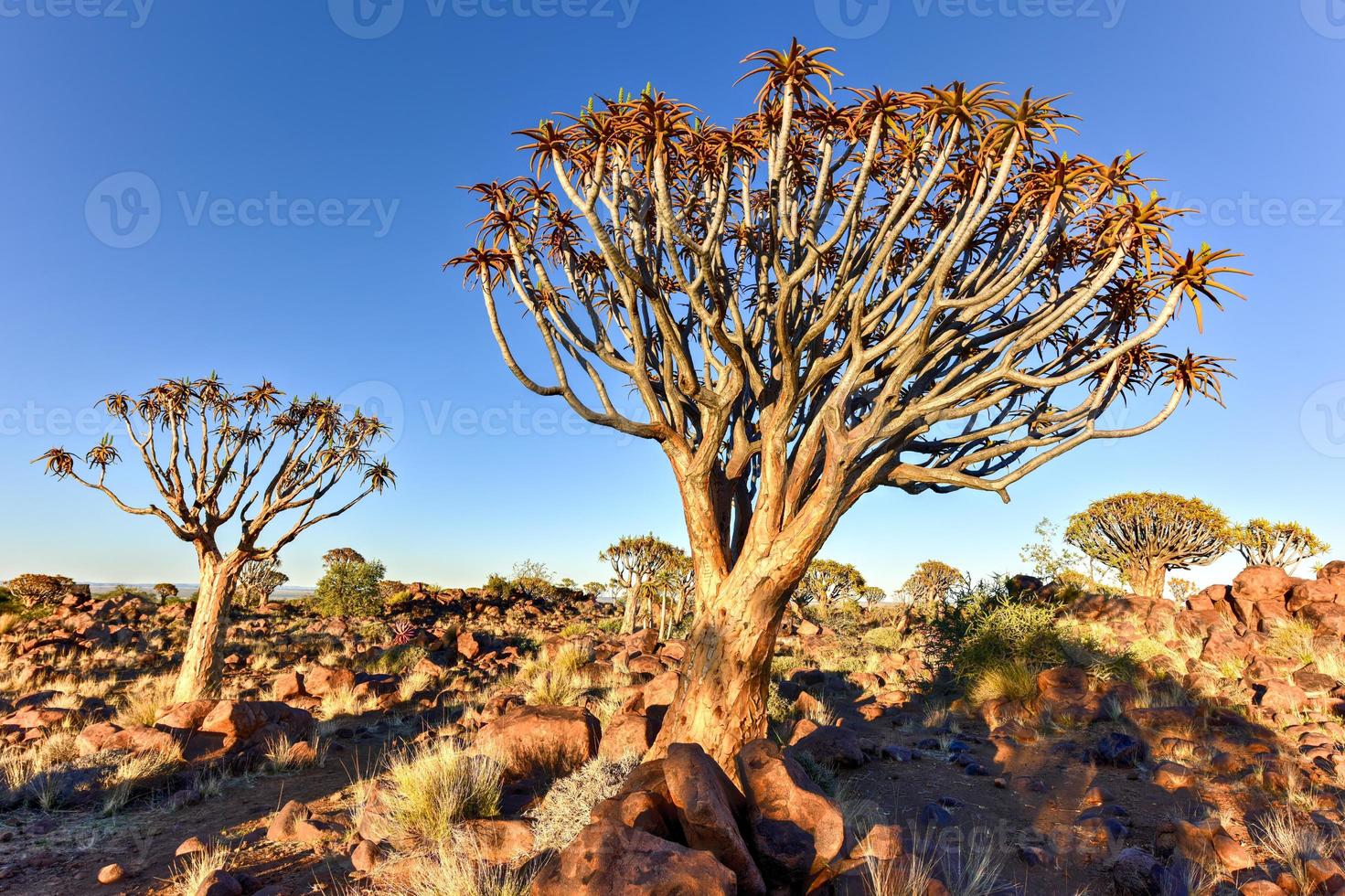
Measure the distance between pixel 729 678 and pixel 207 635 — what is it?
11.1 meters

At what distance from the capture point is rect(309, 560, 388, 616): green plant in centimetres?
2811

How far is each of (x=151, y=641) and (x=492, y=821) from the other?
2000cm

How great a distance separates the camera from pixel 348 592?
2853cm

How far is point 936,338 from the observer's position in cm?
759

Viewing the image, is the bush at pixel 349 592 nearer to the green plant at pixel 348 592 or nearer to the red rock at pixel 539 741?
the green plant at pixel 348 592

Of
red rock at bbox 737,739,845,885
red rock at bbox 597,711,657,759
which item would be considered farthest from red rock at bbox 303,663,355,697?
red rock at bbox 737,739,845,885

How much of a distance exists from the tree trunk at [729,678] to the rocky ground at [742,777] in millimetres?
737

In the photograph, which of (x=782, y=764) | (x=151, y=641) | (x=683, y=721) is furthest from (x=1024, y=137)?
(x=151, y=641)

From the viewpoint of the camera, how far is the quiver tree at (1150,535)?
24.8 meters

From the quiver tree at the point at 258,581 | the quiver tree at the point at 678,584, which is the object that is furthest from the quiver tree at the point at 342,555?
the quiver tree at the point at 678,584

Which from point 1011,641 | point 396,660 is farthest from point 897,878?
point 396,660

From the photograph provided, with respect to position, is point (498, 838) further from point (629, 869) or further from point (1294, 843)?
point (1294, 843)

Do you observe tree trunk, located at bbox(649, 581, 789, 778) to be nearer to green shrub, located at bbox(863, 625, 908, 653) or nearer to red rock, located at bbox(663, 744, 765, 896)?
red rock, located at bbox(663, 744, 765, 896)

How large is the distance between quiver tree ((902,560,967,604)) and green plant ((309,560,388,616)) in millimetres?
25396
